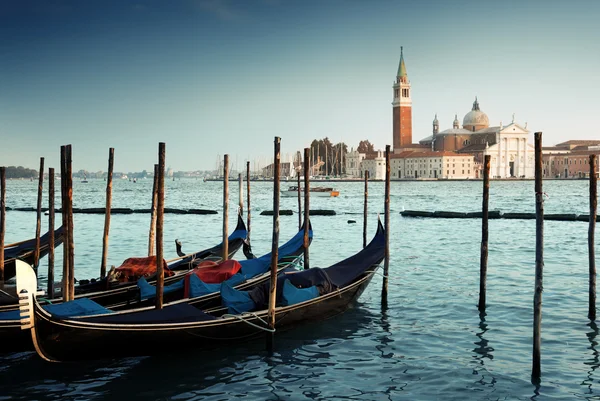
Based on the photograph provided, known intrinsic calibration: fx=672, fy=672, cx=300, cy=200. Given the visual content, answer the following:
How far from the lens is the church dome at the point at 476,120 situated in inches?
3337

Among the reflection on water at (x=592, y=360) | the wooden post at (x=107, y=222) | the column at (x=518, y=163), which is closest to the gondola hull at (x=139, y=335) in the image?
the reflection on water at (x=592, y=360)

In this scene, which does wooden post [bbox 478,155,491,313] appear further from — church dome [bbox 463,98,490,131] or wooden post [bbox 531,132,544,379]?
church dome [bbox 463,98,490,131]

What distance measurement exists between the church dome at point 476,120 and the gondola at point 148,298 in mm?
79940

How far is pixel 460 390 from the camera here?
16.0 feet

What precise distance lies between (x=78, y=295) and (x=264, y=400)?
2700 mm

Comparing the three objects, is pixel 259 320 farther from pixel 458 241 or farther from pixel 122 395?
pixel 458 241

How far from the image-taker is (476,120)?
84750 millimetres

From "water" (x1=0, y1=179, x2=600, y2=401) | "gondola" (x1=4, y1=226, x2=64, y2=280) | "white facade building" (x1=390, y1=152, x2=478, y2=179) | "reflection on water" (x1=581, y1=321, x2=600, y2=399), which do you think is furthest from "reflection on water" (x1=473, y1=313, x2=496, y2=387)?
"white facade building" (x1=390, y1=152, x2=478, y2=179)

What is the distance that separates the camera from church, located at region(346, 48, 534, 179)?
7819 cm

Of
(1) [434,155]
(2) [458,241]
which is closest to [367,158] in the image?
(1) [434,155]

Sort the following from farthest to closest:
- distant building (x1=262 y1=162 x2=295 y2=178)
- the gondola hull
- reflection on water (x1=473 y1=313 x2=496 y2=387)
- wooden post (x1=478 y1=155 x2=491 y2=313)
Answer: distant building (x1=262 y1=162 x2=295 y2=178) < wooden post (x1=478 y1=155 x2=491 y2=313) < reflection on water (x1=473 y1=313 x2=496 y2=387) < the gondola hull

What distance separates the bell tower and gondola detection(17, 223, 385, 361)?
77736 mm

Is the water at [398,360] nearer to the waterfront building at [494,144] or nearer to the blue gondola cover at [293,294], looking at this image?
the blue gondola cover at [293,294]

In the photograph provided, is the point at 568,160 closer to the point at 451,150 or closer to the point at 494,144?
the point at 494,144
